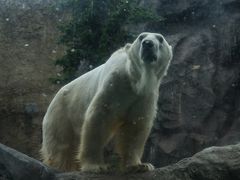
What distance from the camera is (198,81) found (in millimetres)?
9656

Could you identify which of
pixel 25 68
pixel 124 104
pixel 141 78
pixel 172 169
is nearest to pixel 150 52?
pixel 141 78

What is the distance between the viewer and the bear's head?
5.19 metres

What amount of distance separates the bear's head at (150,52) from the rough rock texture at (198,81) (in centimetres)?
381

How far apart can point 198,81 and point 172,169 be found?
485 cm

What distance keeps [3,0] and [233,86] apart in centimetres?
611

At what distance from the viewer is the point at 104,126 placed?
5.19 m

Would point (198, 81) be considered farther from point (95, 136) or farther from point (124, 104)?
point (95, 136)

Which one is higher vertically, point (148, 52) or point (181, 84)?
point (148, 52)

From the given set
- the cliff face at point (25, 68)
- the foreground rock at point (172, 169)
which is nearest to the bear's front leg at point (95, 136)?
the foreground rock at point (172, 169)

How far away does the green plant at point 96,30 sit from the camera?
301 inches

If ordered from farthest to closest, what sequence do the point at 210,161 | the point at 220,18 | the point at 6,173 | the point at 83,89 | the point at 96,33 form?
the point at 220,18 < the point at 96,33 < the point at 83,89 < the point at 210,161 < the point at 6,173

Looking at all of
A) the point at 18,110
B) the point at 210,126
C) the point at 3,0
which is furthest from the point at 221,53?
the point at 3,0

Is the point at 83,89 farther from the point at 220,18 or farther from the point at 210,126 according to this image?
the point at 220,18

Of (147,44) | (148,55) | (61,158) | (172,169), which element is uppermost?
→ (147,44)
